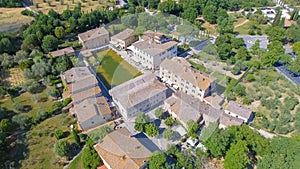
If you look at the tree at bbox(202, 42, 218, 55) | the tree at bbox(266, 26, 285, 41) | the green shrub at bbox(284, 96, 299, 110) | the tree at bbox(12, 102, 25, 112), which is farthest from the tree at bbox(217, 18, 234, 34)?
the tree at bbox(12, 102, 25, 112)

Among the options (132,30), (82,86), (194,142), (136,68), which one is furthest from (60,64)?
(194,142)

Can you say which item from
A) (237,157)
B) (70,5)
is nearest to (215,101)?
(237,157)

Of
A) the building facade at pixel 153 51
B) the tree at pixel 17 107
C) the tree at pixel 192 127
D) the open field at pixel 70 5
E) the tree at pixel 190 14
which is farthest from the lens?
the open field at pixel 70 5

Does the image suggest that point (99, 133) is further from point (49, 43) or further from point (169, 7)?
point (169, 7)

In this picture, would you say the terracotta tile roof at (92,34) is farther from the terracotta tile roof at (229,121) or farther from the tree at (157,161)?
the tree at (157,161)

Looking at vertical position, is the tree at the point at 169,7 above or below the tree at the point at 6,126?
above

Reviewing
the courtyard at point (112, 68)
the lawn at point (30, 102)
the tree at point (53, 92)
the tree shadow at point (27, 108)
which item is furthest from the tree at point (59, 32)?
the tree shadow at point (27, 108)
